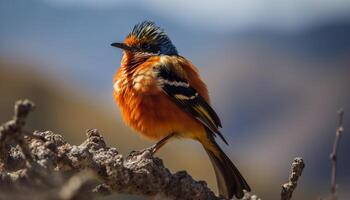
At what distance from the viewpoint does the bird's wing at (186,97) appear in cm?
705

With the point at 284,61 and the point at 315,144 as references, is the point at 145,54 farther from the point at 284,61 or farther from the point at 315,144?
the point at 284,61

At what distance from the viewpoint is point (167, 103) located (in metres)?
7.03

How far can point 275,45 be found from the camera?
165875 millimetres

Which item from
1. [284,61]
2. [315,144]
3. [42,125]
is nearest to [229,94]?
[284,61]

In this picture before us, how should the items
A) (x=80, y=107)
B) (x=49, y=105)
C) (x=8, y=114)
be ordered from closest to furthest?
1. (x=8, y=114)
2. (x=49, y=105)
3. (x=80, y=107)

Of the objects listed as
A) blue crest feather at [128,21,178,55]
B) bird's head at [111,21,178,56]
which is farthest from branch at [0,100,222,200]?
blue crest feather at [128,21,178,55]

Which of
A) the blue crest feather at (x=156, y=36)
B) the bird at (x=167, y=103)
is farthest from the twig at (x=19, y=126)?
the blue crest feather at (x=156, y=36)

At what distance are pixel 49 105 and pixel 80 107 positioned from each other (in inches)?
273

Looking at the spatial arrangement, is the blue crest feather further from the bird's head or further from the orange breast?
the orange breast

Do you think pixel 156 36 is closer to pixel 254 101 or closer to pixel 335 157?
pixel 335 157

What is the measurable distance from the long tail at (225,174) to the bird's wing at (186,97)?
14 cm

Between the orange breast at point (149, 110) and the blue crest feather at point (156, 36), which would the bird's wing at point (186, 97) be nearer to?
the orange breast at point (149, 110)

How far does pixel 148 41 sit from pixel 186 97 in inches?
38.1

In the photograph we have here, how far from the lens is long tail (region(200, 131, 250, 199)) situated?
5.86 m
